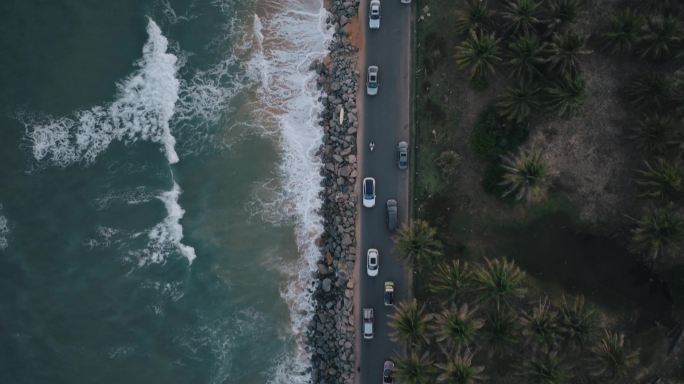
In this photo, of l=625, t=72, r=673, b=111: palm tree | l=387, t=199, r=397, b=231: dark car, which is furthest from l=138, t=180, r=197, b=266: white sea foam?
l=625, t=72, r=673, b=111: palm tree

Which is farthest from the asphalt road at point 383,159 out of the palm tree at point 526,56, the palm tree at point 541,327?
the palm tree at point 541,327

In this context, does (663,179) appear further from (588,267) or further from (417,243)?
(417,243)

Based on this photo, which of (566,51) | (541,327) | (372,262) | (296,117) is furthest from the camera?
(296,117)

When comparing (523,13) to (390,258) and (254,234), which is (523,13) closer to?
(390,258)

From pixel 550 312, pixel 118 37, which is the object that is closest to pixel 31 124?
pixel 118 37

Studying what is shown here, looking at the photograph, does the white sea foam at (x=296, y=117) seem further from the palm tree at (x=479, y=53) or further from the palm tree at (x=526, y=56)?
the palm tree at (x=526, y=56)

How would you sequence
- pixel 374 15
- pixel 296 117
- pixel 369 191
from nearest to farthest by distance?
pixel 369 191 < pixel 374 15 < pixel 296 117

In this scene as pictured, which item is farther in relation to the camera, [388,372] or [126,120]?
[126,120]

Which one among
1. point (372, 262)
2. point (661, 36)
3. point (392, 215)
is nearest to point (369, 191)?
point (392, 215)
